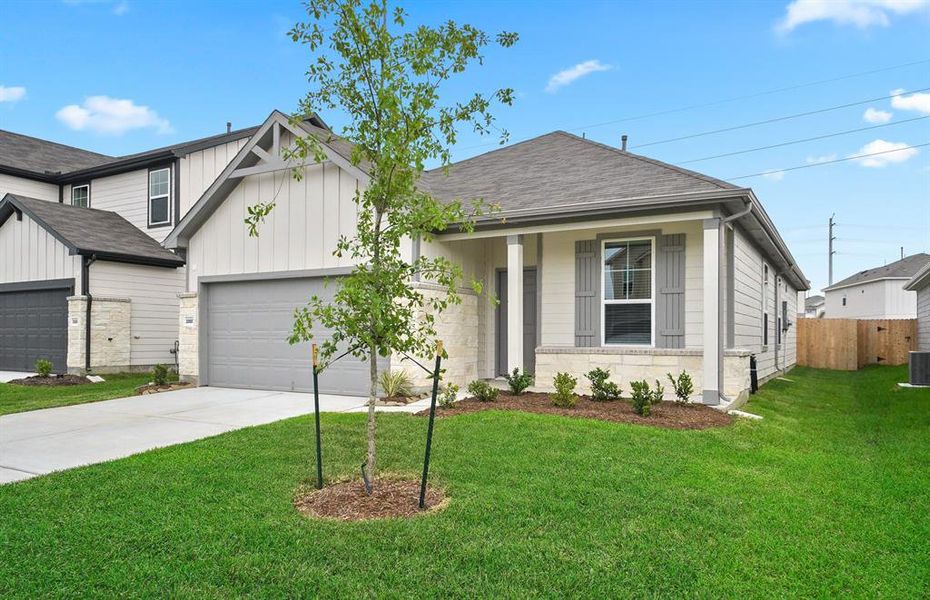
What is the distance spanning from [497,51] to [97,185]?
16.6 meters

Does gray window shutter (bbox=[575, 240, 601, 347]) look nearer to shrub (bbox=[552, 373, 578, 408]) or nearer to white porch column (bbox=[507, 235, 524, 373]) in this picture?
white porch column (bbox=[507, 235, 524, 373])

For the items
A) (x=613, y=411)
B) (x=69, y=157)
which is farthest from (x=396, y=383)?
(x=69, y=157)

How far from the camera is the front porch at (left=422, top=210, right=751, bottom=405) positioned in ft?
28.5

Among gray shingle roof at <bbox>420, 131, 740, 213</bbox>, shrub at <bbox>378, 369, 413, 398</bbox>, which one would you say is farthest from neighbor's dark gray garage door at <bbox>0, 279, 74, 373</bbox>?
gray shingle roof at <bbox>420, 131, 740, 213</bbox>

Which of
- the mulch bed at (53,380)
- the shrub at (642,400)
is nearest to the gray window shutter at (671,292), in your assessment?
the shrub at (642,400)

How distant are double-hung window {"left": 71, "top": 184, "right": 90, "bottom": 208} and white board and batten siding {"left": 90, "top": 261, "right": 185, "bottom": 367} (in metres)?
4.78

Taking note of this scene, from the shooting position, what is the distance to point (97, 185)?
17.1 m

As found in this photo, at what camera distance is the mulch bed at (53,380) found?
12.4 metres

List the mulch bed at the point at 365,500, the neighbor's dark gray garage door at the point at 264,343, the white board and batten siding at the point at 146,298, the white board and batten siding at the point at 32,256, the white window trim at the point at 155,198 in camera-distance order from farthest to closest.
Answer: the white window trim at the point at 155,198, the white board and batten siding at the point at 146,298, the white board and batten siding at the point at 32,256, the neighbor's dark gray garage door at the point at 264,343, the mulch bed at the point at 365,500

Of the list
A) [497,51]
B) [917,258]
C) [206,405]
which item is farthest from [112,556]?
[917,258]

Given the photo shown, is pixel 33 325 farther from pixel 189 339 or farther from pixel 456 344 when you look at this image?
pixel 456 344

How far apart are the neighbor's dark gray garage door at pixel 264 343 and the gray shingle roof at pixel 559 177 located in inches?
136

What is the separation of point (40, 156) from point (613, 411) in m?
20.1

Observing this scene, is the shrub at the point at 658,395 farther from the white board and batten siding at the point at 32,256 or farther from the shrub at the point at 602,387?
the white board and batten siding at the point at 32,256
